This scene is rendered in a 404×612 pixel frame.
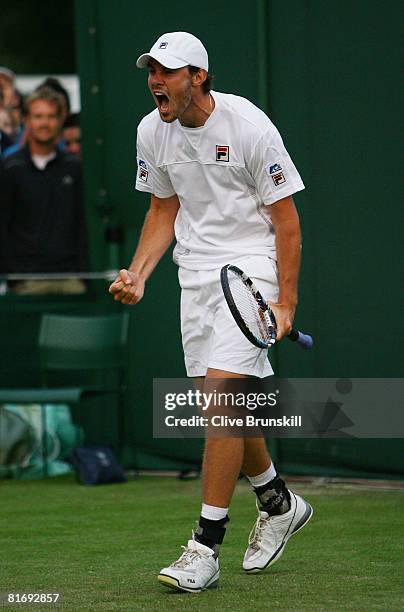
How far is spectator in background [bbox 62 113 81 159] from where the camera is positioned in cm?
1142

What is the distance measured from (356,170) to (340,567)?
2.91 metres

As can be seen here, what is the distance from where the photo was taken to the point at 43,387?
890 centimetres

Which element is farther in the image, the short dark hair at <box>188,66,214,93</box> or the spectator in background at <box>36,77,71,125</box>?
the spectator in background at <box>36,77,71,125</box>

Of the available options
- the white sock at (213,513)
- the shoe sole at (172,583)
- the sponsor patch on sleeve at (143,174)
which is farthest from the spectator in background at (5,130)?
the shoe sole at (172,583)

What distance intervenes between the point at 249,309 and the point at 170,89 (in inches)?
34.9

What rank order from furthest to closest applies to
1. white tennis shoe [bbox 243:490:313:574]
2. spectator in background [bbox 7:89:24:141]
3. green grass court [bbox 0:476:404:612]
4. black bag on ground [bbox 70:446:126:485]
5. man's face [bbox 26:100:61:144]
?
spectator in background [bbox 7:89:24:141]
man's face [bbox 26:100:61:144]
black bag on ground [bbox 70:446:126:485]
white tennis shoe [bbox 243:490:313:574]
green grass court [bbox 0:476:404:612]

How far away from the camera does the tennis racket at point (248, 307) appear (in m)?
4.54

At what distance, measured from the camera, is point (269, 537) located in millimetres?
5156

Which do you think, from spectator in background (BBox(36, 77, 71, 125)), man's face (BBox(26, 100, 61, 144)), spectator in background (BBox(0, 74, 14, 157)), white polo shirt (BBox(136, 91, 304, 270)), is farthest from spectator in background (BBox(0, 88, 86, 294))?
white polo shirt (BBox(136, 91, 304, 270))

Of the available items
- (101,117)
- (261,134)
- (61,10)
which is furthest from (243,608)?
(61,10)

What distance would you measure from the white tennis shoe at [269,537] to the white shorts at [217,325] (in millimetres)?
561

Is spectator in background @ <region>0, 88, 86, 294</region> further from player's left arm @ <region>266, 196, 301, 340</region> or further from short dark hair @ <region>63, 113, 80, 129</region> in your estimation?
player's left arm @ <region>266, 196, 301, 340</region>

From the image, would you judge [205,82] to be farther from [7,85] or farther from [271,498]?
[7,85]

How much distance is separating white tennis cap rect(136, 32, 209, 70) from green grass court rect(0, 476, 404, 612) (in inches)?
73.9
